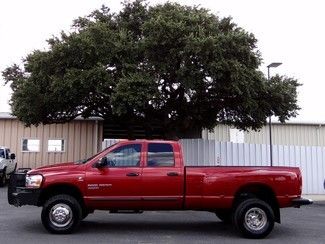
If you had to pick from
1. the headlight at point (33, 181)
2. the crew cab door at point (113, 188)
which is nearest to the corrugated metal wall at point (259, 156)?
the crew cab door at point (113, 188)

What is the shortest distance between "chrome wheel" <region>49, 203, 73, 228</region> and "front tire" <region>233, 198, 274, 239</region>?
3.44 metres

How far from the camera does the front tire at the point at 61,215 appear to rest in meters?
9.70

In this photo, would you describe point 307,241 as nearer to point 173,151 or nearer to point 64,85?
point 173,151

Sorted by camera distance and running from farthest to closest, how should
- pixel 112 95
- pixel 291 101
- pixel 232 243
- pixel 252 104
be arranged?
pixel 291 101 < pixel 252 104 < pixel 112 95 < pixel 232 243

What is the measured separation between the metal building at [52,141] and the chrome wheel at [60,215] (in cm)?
1593

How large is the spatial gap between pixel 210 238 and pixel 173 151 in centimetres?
198

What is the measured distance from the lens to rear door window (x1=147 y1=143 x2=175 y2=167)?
33.3 feet

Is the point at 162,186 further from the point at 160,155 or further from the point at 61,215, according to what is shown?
the point at 61,215

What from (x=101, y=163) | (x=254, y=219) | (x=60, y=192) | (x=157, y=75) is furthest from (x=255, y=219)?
(x=157, y=75)

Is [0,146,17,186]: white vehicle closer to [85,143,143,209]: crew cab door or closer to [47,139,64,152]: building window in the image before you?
[47,139,64,152]: building window

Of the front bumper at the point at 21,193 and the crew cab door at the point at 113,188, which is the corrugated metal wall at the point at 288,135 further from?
the front bumper at the point at 21,193

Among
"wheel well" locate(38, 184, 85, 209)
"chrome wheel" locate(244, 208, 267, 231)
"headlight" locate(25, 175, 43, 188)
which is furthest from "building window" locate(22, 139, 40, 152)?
"chrome wheel" locate(244, 208, 267, 231)

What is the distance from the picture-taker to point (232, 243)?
927 centimetres

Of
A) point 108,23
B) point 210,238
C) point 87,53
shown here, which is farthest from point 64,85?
point 210,238
